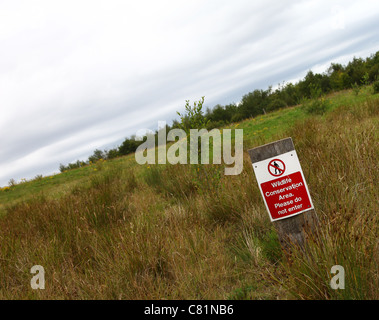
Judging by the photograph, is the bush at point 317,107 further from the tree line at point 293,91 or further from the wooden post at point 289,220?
the tree line at point 293,91

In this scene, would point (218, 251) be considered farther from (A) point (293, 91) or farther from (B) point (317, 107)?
(A) point (293, 91)

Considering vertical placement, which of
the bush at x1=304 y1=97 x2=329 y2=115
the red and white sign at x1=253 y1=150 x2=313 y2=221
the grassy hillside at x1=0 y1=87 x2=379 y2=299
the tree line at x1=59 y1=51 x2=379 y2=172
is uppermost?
the tree line at x1=59 y1=51 x2=379 y2=172

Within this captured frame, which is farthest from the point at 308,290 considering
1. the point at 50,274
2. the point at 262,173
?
the point at 50,274

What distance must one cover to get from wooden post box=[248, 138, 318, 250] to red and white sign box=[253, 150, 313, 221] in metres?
0.03

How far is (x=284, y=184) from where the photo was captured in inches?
83.9

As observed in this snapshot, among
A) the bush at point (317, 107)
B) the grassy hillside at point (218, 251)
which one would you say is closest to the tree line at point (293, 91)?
the bush at point (317, 107)

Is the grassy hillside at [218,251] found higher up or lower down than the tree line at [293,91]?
lower down

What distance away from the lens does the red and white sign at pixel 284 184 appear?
212cm

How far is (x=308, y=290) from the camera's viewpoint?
1851 mm

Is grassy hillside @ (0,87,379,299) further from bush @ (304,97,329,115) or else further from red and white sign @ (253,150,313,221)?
bush @ (304,97,329,115)

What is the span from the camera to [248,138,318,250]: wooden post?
214 centimetres

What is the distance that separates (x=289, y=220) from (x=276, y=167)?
447mm

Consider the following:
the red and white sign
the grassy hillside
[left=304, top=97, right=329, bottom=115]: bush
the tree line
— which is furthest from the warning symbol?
the tree line

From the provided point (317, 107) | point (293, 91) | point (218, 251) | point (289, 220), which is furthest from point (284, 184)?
point (293, 91)
